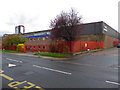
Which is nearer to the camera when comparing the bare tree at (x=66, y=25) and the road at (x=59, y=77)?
the road at (x=59, y=77)

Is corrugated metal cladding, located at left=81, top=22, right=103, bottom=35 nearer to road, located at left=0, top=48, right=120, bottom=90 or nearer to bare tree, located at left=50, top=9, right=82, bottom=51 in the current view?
bare tree, located at left=50, top=9, right=82, bottom=51

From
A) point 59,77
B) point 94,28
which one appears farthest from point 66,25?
point 94,28

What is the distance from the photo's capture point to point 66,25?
53.0 ft

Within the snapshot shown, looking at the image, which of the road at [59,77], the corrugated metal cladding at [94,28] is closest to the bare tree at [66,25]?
the road at [59,77]

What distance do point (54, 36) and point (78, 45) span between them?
6.85m

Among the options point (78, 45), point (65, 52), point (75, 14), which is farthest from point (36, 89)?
point (78, 45)

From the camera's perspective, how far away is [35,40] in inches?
1220

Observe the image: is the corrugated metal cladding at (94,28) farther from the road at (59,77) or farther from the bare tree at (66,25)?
the road at (59,77)

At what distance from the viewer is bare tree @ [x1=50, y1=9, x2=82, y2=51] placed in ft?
52.6

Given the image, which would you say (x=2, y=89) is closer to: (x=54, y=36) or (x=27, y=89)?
(x=27, y=89)

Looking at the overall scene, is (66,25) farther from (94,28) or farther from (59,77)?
(94,28)

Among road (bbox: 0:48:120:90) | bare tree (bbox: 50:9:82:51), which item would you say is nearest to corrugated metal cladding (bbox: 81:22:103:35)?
bare tree (bbox: 50:9:82:51)

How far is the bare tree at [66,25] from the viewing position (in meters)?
16.0

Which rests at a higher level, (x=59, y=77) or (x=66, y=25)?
(x=66, y=25)
